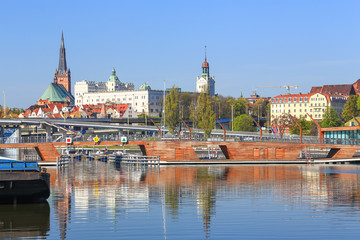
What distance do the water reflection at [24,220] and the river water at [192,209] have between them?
58mm

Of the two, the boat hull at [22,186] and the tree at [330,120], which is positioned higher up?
the tree at [330,120]

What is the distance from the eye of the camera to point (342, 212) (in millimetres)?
43000

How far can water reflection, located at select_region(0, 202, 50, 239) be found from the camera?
36312 mm

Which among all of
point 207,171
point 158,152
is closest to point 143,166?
point 158,152

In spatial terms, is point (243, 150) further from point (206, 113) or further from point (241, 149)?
point (206, 113)

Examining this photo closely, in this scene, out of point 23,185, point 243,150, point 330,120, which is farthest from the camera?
point 330,120

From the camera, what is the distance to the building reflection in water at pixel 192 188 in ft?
152

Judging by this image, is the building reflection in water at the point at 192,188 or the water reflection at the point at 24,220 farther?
the building reflection in water at the point at 192,188

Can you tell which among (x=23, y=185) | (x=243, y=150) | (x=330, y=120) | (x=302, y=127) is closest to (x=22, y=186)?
(x=23, y=185)

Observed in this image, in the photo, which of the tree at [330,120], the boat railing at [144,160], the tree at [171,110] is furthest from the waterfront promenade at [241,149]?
the tree at [330,120]

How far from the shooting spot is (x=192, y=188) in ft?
196

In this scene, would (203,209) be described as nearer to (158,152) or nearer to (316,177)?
(316,177)

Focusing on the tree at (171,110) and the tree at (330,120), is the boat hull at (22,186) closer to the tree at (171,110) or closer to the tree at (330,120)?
the tree at (171,110)

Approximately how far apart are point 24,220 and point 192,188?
74.0 ft
